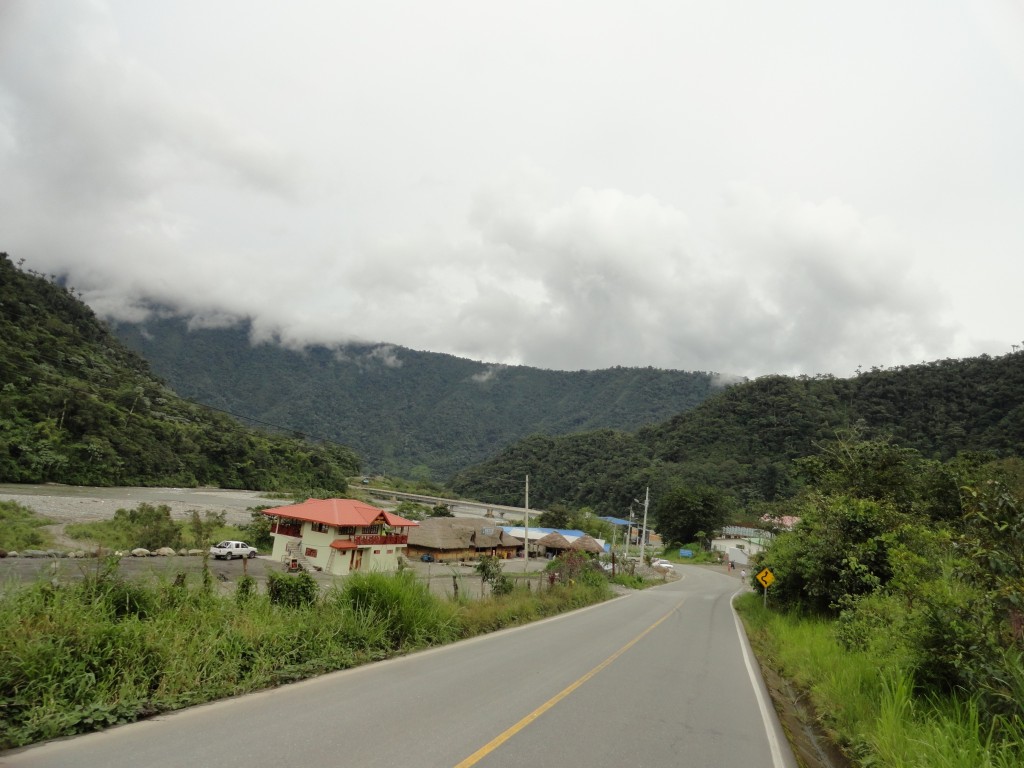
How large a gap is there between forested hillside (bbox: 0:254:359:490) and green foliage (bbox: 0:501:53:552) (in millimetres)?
25008

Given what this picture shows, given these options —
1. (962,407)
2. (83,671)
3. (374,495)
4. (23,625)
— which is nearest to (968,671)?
(83,671)

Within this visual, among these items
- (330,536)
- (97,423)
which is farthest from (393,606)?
(97,423)

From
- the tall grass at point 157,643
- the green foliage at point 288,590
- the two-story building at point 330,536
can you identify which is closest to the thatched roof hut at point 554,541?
the two-story building at point 330,536

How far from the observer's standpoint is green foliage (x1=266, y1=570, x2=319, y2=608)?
9.12m

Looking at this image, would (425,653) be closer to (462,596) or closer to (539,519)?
(462,596)

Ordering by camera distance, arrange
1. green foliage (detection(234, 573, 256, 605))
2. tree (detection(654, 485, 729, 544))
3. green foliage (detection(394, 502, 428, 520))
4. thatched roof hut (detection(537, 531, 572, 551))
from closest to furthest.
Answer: green foliage (detection(234, 573, 256, 605))
thatched roof hut (detection(537, 531, 572, 551))
green foliage (detection(394, 502, 428, 520))
tree (detection(654, 485, 729, 544))

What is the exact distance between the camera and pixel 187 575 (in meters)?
8.07

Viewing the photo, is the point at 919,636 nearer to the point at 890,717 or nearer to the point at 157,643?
the point at 890,717

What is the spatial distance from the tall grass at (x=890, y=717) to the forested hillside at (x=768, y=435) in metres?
62.0

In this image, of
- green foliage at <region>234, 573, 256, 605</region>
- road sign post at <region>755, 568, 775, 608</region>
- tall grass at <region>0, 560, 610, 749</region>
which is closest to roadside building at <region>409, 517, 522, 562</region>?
road sign post at <region>755, 568, 775, 608</region>

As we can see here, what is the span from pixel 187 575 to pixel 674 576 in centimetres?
5719

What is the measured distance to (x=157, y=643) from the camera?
6.23 metres

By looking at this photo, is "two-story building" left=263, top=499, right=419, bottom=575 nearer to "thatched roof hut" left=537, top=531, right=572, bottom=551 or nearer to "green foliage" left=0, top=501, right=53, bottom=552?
"green foliage" left=0, top=501, right=53, bottom=552

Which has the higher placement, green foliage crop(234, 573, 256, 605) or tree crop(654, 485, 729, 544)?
green foliage crop(234, 573, 256, 605)
